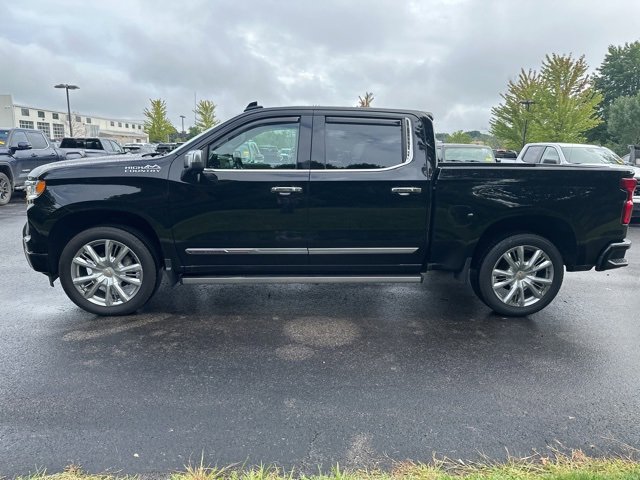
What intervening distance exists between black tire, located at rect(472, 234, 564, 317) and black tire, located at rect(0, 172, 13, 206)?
499 inches

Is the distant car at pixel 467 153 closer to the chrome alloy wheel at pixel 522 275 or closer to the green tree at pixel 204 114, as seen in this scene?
the chrome alloy wheel at pixel 522 275

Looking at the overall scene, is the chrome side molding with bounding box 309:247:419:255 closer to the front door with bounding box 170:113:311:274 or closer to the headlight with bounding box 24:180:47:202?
the front door with bounding box 170:113:311:274

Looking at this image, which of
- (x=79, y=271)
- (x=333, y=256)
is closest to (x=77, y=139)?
(x=79, y=271)

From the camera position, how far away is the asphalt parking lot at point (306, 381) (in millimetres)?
2617

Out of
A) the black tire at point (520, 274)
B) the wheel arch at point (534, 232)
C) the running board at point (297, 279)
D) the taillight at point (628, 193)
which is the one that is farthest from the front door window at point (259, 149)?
the taillight at point (628, 193)

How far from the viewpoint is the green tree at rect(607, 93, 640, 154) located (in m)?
40.8

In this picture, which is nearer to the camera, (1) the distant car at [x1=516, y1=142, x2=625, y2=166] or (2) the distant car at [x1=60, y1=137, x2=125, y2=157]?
(1) the distant car at [x1=516, y1=142, x2=625, y2=166]

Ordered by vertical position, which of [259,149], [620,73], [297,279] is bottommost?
[297,279]

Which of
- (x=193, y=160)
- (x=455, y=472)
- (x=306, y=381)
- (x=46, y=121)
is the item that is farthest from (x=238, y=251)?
(x=46, y=121)

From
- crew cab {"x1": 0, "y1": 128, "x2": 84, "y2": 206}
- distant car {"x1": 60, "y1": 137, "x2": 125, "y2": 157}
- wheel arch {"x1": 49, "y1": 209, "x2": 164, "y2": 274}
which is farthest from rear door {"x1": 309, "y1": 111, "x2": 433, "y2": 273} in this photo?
distant car {"x1": 60, "y1": 137, "x2": 125, "y2": 157}

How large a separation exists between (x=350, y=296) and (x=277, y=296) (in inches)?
33.6

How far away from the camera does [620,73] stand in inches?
2210

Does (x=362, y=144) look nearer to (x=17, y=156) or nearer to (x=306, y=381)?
(x=306, y=381)

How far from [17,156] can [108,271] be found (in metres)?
10.3
